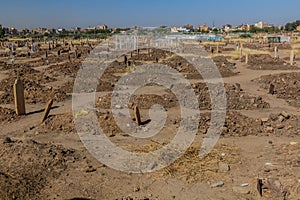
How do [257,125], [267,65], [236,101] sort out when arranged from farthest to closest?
[267,65] → [236,101] → [257,125]

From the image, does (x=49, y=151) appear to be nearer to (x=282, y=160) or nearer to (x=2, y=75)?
(x=282, y=160)

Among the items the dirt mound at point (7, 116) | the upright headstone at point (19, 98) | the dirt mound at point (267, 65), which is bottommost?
the dirt mound at point (267, 65)

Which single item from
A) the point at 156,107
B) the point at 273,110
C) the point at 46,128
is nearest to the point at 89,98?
the point at 156,107

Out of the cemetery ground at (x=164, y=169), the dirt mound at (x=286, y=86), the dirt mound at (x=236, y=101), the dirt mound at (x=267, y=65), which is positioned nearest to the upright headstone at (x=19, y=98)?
the cemetery ground at (x=164, y=169)

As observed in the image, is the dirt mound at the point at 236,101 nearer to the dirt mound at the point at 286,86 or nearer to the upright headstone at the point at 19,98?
the dirt mound at the point at 286,86

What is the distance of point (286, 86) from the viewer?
18.1 metres

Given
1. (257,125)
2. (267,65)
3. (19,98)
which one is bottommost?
(267,65)

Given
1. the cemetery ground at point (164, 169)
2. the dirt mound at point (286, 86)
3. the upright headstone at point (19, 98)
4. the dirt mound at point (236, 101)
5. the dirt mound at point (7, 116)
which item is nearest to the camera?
the cemetery ground at point (164, 169)

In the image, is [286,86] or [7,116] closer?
[7,116]

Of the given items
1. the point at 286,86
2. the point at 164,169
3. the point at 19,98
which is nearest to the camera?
the point at 164,169

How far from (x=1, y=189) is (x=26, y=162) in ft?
4.53

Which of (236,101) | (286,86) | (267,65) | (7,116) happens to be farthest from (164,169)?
(267,65)

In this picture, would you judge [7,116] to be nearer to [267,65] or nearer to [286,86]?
[286,86]

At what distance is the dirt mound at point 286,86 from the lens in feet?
52.0
